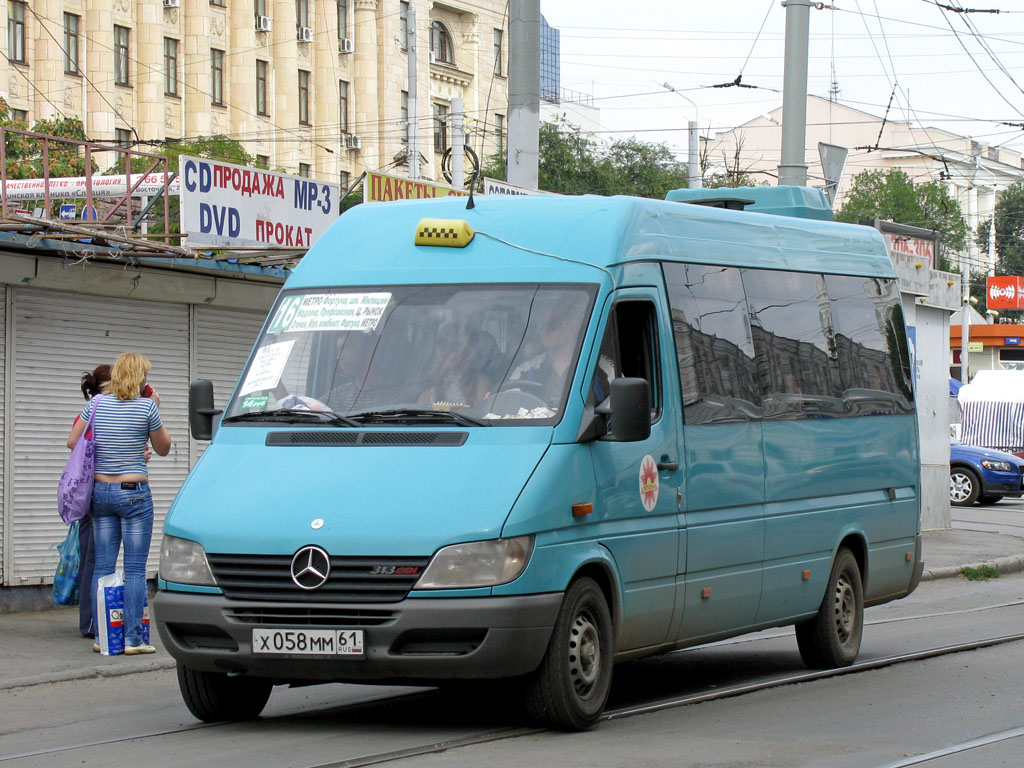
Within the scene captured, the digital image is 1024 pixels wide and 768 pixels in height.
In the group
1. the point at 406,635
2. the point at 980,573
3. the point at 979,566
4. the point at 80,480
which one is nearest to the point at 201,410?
the point at 406,635

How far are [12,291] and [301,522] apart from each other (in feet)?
20.1

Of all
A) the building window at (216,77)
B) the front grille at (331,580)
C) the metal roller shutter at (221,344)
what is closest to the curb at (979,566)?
the metal roller shutter at (221,344)

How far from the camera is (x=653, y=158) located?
2753 inches

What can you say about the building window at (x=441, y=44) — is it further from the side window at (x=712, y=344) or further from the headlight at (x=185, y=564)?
the headlight at (x=185, y=564)

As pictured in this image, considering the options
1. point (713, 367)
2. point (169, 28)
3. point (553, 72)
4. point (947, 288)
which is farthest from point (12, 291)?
point (553, 72)

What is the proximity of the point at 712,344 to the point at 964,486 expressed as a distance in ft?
79.2

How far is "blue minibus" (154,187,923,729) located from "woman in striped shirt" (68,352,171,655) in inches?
77.6

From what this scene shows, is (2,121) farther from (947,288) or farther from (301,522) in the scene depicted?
(301,522)

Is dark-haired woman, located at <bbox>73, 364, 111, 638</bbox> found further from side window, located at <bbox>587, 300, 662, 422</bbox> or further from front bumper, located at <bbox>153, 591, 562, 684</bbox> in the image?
side window, located at <bbox>587, 300, 662, 422</bbox>

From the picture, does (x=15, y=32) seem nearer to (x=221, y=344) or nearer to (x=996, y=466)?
(x=996, y=466)

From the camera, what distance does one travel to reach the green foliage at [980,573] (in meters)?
18.3

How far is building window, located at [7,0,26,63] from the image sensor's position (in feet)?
183

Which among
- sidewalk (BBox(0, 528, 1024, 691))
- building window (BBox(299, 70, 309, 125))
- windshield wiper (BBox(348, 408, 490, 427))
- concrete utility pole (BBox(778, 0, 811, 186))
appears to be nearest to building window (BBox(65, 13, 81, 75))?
building window (BBox(299, 70, 309, 125))

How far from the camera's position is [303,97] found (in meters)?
69.8
